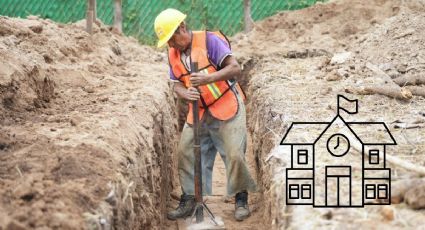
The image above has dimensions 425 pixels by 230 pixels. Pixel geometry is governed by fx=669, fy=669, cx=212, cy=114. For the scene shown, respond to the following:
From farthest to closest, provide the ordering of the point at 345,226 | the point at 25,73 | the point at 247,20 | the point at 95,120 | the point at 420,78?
the point at 247,20
the point at 420,78
the point at 25,73
the point at 95,120
the point at 345,226

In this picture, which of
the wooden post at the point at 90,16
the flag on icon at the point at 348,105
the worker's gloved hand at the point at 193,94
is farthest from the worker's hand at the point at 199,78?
the wooden post at the point at 90,16

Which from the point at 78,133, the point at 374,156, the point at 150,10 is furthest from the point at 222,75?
the point at 150,10

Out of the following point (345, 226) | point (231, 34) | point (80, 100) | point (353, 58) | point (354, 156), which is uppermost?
point (231, 34)

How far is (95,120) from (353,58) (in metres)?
5.09

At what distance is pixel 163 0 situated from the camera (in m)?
15.1

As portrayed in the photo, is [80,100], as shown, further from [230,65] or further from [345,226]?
[345,226]

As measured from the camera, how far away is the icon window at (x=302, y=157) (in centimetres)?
521

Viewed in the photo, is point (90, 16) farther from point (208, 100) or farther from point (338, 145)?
point (338, 145)

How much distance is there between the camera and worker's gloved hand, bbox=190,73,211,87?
19.8 ft

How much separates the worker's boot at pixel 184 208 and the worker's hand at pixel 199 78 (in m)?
1.42

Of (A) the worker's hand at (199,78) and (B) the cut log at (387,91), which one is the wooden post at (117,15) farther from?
(A) the worker's hand at (199,78)

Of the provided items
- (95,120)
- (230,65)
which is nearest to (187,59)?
(230,65)

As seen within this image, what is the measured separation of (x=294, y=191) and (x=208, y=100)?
192cm

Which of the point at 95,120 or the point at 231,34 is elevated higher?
the point at 231,34
